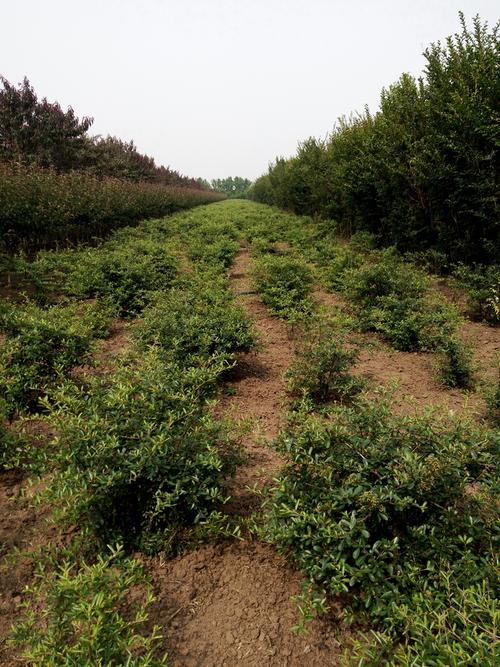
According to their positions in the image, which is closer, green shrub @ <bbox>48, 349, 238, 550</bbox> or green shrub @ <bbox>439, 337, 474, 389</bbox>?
green shrub @ <bbox>48, 349, 238, 550</bbox>

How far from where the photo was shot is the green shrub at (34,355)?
10.3ft

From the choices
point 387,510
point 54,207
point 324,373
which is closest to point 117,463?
→ point 387,510

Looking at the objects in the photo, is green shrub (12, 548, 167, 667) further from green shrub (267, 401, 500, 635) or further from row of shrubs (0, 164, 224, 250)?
row of shrubs (0, 164, 224, 250)

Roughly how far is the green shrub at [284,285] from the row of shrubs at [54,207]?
5.31 metres

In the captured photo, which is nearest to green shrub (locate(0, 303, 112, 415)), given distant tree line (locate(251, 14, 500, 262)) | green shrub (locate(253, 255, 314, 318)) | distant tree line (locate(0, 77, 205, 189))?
green shrub (locate(253, 255, 314, 318))

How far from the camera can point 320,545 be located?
5.88 ft

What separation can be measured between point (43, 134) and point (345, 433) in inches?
797

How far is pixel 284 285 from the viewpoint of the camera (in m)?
6.57

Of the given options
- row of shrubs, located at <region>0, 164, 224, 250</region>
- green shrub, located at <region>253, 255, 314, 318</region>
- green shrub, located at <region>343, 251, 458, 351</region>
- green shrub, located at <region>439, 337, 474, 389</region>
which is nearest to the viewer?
green shrub, located at <region>439, 337, 474, 389</region>

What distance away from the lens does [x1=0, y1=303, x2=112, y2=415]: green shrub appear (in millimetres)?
3146

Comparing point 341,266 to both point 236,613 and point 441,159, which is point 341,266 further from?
point 236,613

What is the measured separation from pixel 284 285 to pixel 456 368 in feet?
10.8

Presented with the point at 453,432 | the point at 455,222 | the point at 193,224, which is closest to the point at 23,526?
the point at 453,432

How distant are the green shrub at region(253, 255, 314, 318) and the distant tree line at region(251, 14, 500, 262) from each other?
2.84 metres
